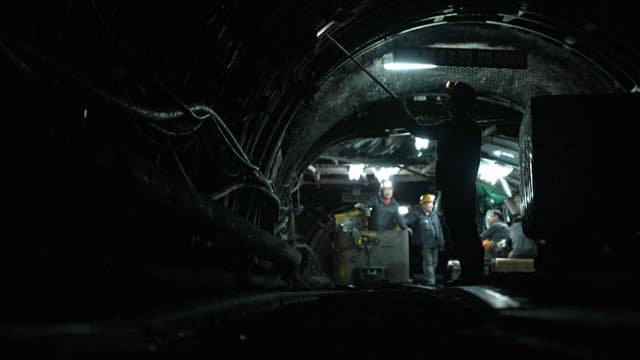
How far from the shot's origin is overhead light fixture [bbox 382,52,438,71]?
10.0 metres

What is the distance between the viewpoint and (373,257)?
44.1 feet

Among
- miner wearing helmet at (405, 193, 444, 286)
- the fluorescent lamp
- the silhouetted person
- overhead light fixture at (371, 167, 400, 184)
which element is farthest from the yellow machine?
the silhouetted person

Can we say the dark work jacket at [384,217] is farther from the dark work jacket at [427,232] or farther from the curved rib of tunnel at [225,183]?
the curved rib of tunnel at [225,183]

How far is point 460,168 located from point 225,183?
2.87 m

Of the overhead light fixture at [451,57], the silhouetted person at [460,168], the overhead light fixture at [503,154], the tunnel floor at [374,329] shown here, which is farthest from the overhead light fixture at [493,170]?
the tunnel floor at [374,329]

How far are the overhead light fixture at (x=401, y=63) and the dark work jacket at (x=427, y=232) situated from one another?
15.7 feet

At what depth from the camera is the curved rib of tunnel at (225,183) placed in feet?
7.45

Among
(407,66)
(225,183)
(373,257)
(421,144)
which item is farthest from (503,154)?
(225,183)

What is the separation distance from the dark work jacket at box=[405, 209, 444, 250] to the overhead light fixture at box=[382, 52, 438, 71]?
A: 4790mm

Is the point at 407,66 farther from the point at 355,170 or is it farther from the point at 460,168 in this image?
the point at 355,170

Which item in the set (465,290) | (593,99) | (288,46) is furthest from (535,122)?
(288,46)

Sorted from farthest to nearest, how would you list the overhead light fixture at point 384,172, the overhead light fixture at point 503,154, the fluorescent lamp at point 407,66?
the overhead light fixture at point 384,172 < the overhead light fixture at point 503,154 < the fluorescent lamp at point 407,66

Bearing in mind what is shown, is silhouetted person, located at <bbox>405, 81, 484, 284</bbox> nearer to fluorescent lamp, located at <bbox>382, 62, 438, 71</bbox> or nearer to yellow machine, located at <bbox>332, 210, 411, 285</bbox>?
fluorescent lamp, located at <bbox>382, 62, 438, 71</bbox>

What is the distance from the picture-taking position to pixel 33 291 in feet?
8.70
